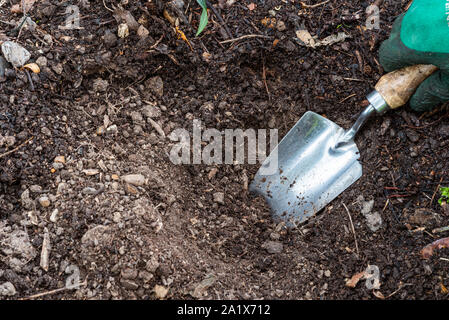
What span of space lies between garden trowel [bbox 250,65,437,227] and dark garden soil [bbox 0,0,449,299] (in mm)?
72

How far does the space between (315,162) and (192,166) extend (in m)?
0.69

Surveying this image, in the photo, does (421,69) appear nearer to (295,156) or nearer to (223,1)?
(295,156)

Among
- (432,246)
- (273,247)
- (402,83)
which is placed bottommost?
(273,247)

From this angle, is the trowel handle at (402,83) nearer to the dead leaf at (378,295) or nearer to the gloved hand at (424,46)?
the gloved hand at (424,46)

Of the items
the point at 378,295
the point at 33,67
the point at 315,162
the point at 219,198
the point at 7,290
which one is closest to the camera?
the point at 7,290

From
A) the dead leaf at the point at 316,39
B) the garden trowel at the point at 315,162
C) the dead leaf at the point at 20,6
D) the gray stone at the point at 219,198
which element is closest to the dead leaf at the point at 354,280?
the garden trowel at the point at 315,162

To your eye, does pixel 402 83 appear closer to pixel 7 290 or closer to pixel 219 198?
pixel 219 198

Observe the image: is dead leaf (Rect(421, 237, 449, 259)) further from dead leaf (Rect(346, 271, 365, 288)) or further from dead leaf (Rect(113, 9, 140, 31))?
dead leaf (Rect(113, 9, 140, 31))

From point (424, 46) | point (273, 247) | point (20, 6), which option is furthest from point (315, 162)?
point (20, 6)

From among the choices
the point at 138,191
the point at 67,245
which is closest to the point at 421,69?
the point at 138,191

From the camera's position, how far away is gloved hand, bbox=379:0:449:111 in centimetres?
178

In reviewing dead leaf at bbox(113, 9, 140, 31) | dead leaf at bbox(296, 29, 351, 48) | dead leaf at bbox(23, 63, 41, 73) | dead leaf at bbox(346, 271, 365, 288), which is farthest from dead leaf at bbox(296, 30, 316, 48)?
dead leaf at bbox(23, 63, 41, 73)

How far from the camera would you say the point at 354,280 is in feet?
6.16

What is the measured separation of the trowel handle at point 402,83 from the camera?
6.78ft
